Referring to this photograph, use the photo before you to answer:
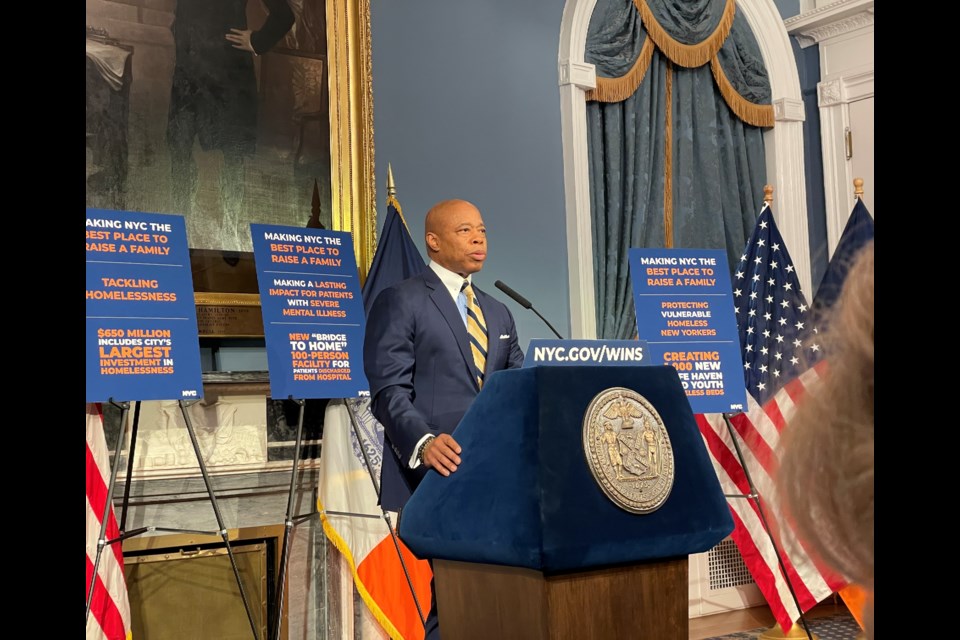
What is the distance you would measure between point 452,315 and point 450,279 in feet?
0.42

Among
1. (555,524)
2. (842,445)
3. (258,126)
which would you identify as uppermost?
(258,126)

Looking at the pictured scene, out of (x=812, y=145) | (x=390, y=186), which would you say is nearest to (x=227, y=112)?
(x=390, y=186)

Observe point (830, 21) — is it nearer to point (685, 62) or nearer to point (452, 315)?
point (685, 62)

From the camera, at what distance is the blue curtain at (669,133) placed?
529cm

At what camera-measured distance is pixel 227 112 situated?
4207mm

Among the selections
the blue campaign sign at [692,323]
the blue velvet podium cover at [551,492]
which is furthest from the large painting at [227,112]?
the blue velvet podium cover at [551,492]

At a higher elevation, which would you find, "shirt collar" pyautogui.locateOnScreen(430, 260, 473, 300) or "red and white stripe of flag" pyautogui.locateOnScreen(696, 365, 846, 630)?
"shirt collar" pyautogui.locateOnScreen(430, 260, 473, 300)

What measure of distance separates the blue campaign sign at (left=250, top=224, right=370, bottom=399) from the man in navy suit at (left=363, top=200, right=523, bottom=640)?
1047 mm

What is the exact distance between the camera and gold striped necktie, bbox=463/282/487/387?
2.81 m

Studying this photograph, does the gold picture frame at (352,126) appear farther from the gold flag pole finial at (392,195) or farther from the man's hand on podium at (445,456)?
the man's hand on podium at (445,456)

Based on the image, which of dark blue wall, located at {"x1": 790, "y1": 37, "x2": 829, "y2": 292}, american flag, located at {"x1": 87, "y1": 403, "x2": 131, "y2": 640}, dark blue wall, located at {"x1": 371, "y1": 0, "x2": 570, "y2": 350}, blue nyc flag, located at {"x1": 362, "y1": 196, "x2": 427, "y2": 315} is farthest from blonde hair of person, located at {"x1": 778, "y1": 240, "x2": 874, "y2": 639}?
dark blue wall, located at {"x1": 790, "y1": 37, "x2": 829, "y2": 292}

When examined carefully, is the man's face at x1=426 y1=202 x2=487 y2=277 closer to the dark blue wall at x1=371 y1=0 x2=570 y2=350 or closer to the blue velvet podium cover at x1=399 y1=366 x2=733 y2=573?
the blue velvet podium cover at x1=399 y1=366 x2=733 y2=573

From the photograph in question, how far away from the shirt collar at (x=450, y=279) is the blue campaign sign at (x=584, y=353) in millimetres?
1022

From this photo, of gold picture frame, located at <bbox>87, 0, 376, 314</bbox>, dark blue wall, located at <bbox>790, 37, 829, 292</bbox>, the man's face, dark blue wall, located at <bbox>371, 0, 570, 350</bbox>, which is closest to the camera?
the man's face
